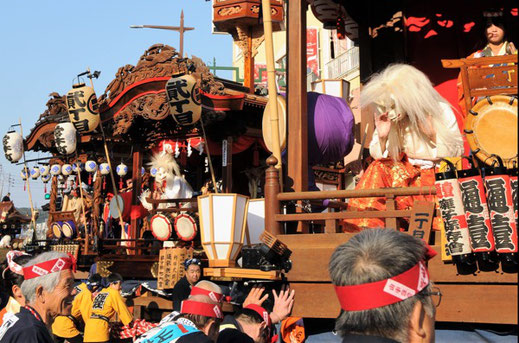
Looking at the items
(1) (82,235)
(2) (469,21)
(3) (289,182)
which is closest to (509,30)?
(2) (469,21)

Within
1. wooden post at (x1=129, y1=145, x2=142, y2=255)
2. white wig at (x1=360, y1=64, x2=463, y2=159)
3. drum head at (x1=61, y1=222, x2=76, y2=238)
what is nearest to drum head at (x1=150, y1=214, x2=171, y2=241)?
wooden post at (x1=129, y1=145, x2=142, y2=255)

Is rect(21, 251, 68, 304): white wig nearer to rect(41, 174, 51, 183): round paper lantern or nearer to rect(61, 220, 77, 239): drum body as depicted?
rect(61, 220, 77, 239): drum body

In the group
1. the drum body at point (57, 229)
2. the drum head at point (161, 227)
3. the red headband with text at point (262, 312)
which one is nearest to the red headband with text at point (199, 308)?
the red headband with text at point (262, 312)

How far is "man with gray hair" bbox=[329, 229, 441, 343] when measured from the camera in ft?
8.01

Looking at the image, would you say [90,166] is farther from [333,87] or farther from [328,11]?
[328,11]

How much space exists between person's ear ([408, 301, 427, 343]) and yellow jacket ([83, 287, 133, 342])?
8518 mm

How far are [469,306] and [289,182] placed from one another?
2.67 meters

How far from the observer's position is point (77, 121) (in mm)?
14414

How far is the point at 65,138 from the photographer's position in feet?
53.6

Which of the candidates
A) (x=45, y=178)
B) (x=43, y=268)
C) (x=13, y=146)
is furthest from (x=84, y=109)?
(x=43, y=268)

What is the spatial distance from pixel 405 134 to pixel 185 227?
219 inches

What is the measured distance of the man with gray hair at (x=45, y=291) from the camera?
4043 millimetres

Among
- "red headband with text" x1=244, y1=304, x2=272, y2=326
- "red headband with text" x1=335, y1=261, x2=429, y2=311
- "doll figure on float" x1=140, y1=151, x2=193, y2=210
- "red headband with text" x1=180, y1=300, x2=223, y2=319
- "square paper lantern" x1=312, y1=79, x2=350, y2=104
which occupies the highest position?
"square paper lantern" x1=312, y1=79, x2=350, y2=104

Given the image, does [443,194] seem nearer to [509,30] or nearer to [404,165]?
[404,165]
